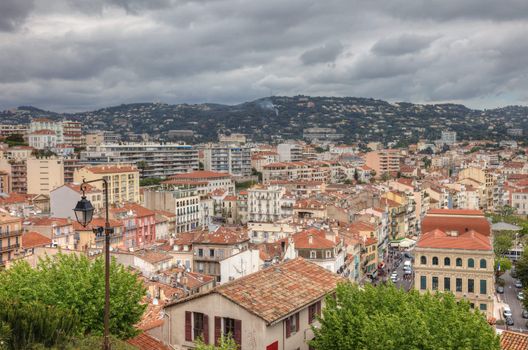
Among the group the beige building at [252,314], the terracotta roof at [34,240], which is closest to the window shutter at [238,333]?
the beige building at [252,314]

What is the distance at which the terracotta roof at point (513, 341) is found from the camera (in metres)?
26.7

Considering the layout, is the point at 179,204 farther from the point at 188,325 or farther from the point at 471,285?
the point at 188,325

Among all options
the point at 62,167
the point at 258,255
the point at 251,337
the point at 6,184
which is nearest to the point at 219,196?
the point at 62,167

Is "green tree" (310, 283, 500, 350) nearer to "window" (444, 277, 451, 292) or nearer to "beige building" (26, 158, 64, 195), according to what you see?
"window" (444, 277, 451, 292)

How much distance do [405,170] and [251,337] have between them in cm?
17825

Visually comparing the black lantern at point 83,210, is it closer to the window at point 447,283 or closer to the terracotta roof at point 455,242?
the terracotta roof at point 455,242

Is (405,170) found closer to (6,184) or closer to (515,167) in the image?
(515,167)

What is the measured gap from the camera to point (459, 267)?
5497 cm

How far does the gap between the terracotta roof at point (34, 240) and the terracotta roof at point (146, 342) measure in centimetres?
4212

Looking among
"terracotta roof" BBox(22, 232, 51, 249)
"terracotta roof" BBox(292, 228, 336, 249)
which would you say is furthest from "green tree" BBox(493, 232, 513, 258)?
"terracotta roof" BBox(22, 232, 51, 249)

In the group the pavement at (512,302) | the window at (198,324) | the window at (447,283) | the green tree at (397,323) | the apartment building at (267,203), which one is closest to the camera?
the green tree at (397,323)

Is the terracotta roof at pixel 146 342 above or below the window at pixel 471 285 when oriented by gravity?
above

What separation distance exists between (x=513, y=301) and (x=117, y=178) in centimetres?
7687

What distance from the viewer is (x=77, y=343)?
1950 cm
